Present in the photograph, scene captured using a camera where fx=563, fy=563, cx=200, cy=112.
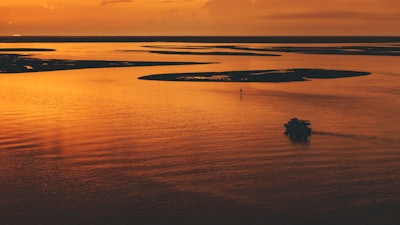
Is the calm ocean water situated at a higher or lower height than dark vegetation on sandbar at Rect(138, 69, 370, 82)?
lower

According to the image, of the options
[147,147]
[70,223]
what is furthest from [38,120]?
[70,223]

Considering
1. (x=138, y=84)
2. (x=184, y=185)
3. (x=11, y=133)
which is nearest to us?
(x=184, y=185)

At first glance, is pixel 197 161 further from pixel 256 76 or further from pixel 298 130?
pixel 256 76

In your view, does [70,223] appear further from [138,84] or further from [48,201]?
[138,84]

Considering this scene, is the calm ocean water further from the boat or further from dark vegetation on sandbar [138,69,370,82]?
dark vegetation on sandbar [138,69,370,82]

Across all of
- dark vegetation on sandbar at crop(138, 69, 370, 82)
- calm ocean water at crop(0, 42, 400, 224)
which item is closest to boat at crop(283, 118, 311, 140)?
calm ocean water at crop(0, 42, 400, 224)

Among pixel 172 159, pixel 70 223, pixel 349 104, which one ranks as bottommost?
pixel 70 223
